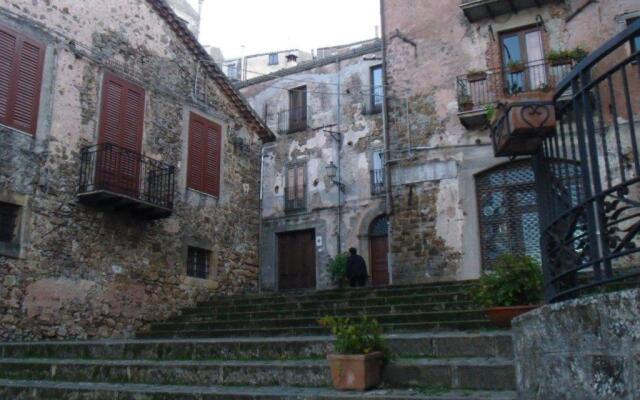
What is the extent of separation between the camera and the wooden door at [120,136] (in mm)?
12115

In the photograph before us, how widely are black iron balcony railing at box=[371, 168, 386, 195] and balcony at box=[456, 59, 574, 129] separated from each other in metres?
7.06

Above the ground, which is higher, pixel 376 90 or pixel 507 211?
pixel 376 90

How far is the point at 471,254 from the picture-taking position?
14.1 meters

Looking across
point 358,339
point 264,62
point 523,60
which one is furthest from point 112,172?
point 264,62

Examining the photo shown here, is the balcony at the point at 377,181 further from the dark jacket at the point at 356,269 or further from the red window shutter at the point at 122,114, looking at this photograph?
the red window shutter at the point at 122,114

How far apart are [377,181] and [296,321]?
12.1m

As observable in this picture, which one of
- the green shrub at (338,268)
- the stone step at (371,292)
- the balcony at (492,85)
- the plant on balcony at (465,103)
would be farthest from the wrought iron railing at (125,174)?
the green shrub at (338,268)

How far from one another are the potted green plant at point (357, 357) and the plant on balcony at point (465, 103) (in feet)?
32.5

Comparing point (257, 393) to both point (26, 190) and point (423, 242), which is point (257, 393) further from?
point (423, 242)

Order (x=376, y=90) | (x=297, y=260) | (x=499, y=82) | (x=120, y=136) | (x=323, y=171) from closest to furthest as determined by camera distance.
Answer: (x=120, y=136) < (x=499, y=82) < (x=376, y=90) < (x=297, y=260) < (x=323, y=171)

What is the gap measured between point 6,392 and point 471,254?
10.0m

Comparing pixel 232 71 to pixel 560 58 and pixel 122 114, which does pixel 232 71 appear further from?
pixel 560 58

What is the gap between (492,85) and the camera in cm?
1454

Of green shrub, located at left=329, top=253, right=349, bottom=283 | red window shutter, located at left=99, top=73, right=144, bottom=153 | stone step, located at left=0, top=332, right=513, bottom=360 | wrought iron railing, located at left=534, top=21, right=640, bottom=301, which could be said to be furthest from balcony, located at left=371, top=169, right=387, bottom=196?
wrought iron railing, located at left=534, top=21, right=640, bottom=301
